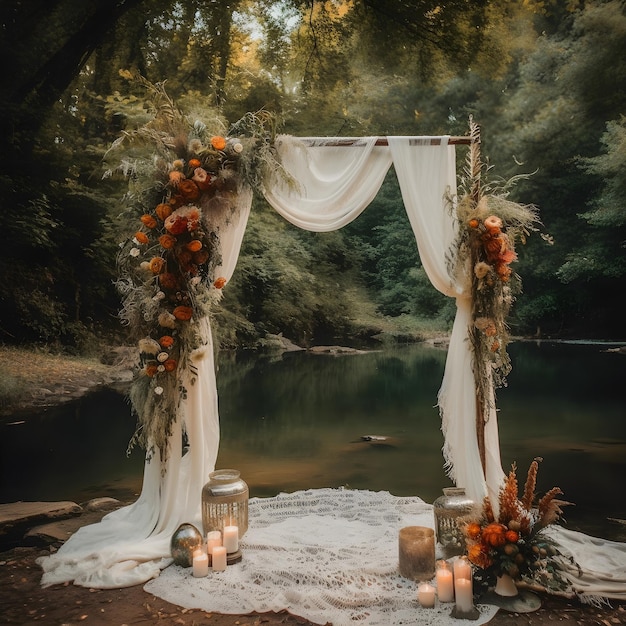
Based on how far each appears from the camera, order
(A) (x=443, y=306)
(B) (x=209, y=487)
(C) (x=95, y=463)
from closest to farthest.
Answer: (B) (x=209, y=487) → (C) (x=95, y=463) → (A) (x=443, y=306)

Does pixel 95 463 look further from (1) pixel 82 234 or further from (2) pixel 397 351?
(2) pixel 397 351

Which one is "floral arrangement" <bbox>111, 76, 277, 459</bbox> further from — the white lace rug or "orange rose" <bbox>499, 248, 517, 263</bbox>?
"orange rose" <bbox>499, 248, 517, 263</bbox>

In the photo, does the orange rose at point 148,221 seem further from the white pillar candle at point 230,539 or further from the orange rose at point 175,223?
the white pillar candle at point 230,539

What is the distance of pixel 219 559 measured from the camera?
3.07 metres

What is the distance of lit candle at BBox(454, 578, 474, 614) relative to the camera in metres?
2.60

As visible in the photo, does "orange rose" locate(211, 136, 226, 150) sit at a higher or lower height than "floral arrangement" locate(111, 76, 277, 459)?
higher

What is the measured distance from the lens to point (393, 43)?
5570 mm

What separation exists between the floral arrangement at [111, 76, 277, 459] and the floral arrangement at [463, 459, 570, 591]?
1.76m

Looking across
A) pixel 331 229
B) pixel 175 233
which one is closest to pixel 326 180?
pixel 331 229

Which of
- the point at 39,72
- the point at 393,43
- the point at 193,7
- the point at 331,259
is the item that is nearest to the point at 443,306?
the point at 331,259

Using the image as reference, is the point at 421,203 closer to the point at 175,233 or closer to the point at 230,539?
the point at 175,233

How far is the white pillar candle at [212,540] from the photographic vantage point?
311cm

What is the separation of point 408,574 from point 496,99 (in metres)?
4.48

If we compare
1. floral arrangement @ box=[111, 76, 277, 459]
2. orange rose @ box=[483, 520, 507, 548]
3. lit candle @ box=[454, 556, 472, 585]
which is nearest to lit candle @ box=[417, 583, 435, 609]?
lit candle @ box=[454, 556, 472, 585]
